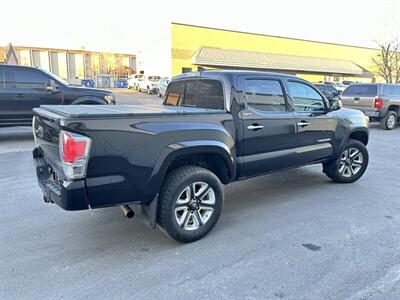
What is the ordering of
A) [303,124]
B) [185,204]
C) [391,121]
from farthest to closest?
[391,121] < [303,124] < [185,204]

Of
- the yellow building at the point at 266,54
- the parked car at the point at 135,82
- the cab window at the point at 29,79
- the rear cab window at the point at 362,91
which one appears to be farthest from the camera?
the parked car at the point at 135,82

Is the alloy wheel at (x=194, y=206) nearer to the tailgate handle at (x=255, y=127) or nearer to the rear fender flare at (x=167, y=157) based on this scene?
the rear fender flare at (x=167, y=157)

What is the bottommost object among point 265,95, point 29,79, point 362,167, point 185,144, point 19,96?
point 362,167

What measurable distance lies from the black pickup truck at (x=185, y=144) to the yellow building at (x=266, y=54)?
31405mm

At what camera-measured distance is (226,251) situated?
3334mm

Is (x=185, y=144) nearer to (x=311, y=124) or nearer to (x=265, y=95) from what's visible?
(x=265, y=95)

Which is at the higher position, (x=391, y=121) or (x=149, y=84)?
(x=149, y=84)

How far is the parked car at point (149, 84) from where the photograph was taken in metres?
33.3

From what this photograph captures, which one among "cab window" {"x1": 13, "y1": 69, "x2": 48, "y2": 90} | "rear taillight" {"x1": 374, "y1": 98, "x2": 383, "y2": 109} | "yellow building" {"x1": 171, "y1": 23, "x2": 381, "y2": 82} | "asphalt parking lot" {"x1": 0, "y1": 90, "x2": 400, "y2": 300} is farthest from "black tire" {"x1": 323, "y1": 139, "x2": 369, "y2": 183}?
"yellow building" {"x1": 171, "y1": 23, "x2": 381, "y2": 82}

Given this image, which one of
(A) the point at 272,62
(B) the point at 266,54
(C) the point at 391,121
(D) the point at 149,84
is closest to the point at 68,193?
(C) the point at 391,121

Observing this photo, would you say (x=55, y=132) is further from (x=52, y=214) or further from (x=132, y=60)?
(x=132, y=60)

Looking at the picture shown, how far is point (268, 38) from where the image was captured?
42.9m

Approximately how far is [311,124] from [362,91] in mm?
9456

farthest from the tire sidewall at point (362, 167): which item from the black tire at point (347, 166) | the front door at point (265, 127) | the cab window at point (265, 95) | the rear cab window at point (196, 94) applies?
the rear cab window at point (196, 94)
